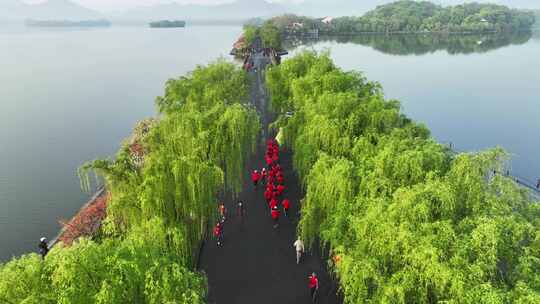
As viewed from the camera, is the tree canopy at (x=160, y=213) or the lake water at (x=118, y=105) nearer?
the tree canopy at (x=160, y=213)

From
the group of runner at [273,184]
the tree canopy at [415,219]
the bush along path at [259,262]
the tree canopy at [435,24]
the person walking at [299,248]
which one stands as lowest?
the bush along path at [259,262]

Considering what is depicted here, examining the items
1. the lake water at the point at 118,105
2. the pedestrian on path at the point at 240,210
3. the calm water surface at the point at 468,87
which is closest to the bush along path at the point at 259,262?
the pedestrian on path at the point at 240,210

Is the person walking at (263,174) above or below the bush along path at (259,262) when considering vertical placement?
above

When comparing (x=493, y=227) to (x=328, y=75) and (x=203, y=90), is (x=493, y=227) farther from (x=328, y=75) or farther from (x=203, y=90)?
(x=203, y=90)

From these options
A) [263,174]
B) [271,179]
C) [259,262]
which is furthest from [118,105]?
[259,262]

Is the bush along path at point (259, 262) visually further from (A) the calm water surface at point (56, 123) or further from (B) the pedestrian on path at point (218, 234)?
(A) the calm water surface at point (56, 123)

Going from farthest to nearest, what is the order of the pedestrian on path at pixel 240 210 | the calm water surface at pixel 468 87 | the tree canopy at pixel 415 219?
the calm water surface at pixel 468 87
the pedestrian on path at pixel 240 210
the tree canopy at pixel 415 219

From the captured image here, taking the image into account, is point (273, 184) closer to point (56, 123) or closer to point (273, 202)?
point (273, 202)

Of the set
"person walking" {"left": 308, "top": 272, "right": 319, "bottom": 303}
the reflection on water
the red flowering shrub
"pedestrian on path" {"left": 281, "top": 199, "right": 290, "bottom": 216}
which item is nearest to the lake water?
the reflection on water
